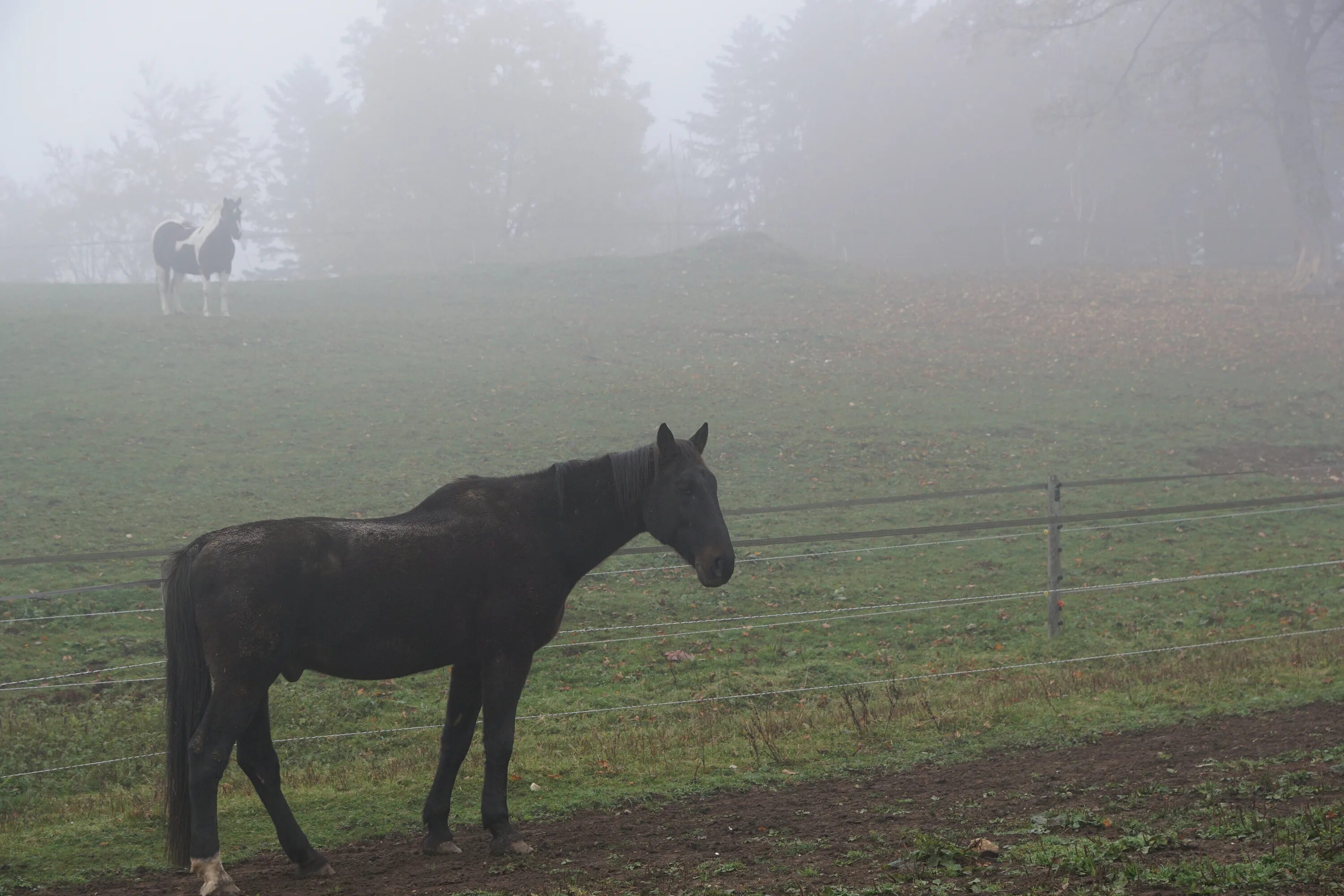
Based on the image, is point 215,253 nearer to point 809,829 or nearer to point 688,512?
point 688,512

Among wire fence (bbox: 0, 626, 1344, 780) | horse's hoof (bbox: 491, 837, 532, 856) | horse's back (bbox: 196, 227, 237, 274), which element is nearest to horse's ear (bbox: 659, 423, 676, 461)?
horse's hoof (bbox: 491, 837, 532, 856)

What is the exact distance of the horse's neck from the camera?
6.46 meters

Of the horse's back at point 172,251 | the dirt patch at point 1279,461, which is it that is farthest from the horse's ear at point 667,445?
the horse's back at point 172,251

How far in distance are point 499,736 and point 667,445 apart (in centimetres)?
199

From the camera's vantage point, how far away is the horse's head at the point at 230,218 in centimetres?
3047

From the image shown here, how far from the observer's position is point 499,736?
6086 mm

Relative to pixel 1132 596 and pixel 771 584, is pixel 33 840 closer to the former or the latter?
pixel 771 584

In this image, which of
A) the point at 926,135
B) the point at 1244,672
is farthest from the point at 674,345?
the point at 926,135

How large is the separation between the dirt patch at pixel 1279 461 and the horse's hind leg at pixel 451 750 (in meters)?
18.6

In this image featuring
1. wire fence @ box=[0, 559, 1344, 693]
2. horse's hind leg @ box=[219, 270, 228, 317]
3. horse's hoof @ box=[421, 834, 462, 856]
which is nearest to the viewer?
horse's hoof @ box=[421, 834, 462, 856]

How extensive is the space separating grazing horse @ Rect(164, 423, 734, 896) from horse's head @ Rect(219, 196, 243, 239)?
1074 inches

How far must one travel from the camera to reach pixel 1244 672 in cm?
978

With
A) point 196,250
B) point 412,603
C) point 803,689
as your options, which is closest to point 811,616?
point 803,689

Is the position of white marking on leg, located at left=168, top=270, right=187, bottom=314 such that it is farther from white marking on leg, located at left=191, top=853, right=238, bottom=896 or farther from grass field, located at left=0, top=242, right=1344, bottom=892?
white marking on leg, located at left=191, top=853, right=238, bottom=896
